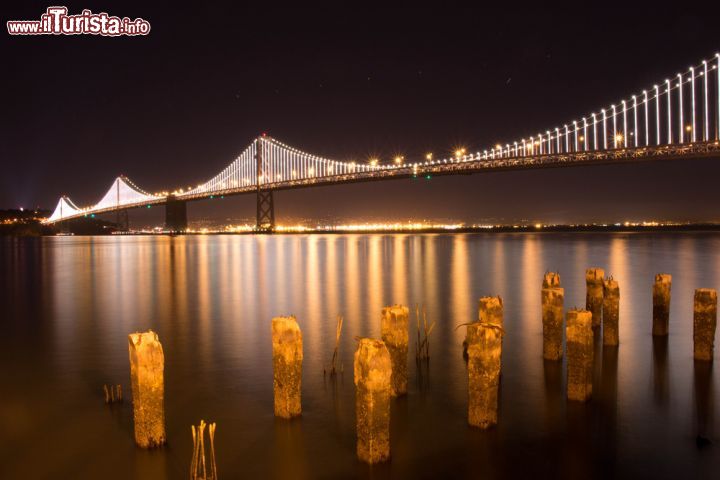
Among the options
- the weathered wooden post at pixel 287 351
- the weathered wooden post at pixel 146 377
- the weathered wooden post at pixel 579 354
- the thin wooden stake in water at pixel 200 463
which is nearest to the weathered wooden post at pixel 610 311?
the weathered wooden post at pixel 579 354

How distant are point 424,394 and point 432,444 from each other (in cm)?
117

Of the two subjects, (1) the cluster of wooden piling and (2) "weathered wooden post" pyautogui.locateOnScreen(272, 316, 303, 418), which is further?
(2) "weathered wooden post" pyautogui.locateOnScreen(272, 316, 303, 418)

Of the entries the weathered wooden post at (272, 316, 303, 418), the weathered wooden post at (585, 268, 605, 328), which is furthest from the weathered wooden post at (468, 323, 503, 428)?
the weathered wooden post at (585, 268, 605, 328)

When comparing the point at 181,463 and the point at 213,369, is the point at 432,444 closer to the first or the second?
the point at 181,463

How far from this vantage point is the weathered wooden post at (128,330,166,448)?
4.30 meters

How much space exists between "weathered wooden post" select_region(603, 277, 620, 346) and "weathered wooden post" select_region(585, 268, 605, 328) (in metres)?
0.34

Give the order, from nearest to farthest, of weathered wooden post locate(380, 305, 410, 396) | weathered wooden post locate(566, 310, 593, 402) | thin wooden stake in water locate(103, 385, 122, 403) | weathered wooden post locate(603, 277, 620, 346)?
weathered wooden post locate(566, 310, 593, 402)
weathered wooden post locate(380, 305, 410, 396)
thin wooden stake in water locate(103, 385, 122, 403)
weathered wooden post locate(603, 277, 620, 346)

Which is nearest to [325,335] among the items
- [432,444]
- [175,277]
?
[432,444]

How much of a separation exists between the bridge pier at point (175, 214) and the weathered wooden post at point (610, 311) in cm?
6510

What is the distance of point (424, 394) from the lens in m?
5.95

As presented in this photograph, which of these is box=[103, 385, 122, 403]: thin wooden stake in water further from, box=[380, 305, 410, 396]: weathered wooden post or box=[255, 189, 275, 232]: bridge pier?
box=[255, 189, 275, 232]: bridge pier

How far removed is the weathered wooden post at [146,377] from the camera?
14.1 feet

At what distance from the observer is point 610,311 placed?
24.5 ft

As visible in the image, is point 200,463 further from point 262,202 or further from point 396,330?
point 262,202
